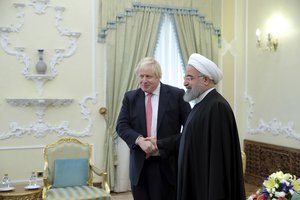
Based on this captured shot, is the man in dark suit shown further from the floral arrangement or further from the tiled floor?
the tiled floor

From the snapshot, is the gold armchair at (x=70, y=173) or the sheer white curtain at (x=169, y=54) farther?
the sheer white curtain at (x=169, y=54)

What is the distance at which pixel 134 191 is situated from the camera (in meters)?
2.66

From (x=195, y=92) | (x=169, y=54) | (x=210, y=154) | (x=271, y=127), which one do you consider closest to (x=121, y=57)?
(x=169, y=54)

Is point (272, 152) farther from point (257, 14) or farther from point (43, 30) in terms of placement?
point (43, 30)

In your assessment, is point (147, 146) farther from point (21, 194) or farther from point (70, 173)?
point (21, 194)

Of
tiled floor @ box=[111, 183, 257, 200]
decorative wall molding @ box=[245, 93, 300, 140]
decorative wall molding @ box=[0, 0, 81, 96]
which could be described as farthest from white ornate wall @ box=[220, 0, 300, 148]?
decorative wall molding @ box=[0, 0, 81, 96]

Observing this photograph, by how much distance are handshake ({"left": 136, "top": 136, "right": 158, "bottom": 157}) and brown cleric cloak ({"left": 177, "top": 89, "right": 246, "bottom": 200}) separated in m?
0.35

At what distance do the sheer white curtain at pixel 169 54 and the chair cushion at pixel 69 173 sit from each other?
7.11 ft

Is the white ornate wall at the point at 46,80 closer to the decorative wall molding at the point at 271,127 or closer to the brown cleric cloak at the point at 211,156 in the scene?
the decorative wall molding at the point at 271,127

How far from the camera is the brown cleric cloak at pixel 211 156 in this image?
209cm

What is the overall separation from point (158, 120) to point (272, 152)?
323 centimetres

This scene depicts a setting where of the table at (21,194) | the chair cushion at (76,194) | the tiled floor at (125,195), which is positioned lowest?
the tiled floor at (125,195)

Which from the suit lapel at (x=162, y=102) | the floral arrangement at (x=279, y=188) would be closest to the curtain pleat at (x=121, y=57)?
the suit lapel at (x=162, y=102)

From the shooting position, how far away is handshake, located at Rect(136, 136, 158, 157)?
2.51 meters
